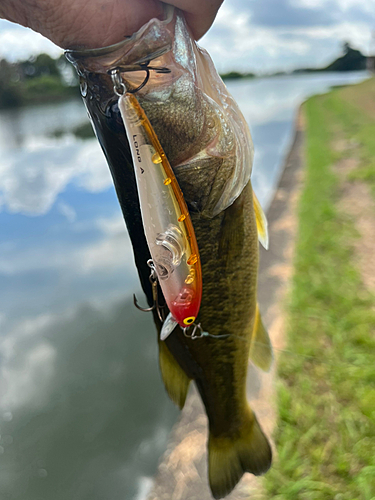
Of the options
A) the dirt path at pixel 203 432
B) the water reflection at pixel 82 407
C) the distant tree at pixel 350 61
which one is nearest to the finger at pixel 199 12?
the dirt path at pixel 203 432

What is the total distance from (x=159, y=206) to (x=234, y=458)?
1.11 m

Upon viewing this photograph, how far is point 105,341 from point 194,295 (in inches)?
144

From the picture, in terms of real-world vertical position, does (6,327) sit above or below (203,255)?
below

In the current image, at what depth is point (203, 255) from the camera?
1.02m

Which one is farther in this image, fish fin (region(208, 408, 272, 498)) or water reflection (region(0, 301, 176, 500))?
water reflection (region(0, 301, 176, 500))

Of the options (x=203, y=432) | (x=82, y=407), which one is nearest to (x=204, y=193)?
(x=203, y=432)

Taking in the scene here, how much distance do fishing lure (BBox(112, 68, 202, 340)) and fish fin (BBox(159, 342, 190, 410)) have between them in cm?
49

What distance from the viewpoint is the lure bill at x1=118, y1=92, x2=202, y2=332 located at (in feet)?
2.32

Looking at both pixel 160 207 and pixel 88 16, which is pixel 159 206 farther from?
pixel 88 16

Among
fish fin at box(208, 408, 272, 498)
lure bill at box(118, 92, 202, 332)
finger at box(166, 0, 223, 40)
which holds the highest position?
finger at box(166, 0, 223, 40)

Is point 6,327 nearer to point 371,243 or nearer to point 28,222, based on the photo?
point 28,222

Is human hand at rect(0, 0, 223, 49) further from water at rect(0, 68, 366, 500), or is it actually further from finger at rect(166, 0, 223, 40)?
water at rect(0, 68, 366, 500)

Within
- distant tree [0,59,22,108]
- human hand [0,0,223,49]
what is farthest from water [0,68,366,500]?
distant tree [0,59,22,108]

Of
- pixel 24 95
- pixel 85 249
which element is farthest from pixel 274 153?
pixel 24 95
